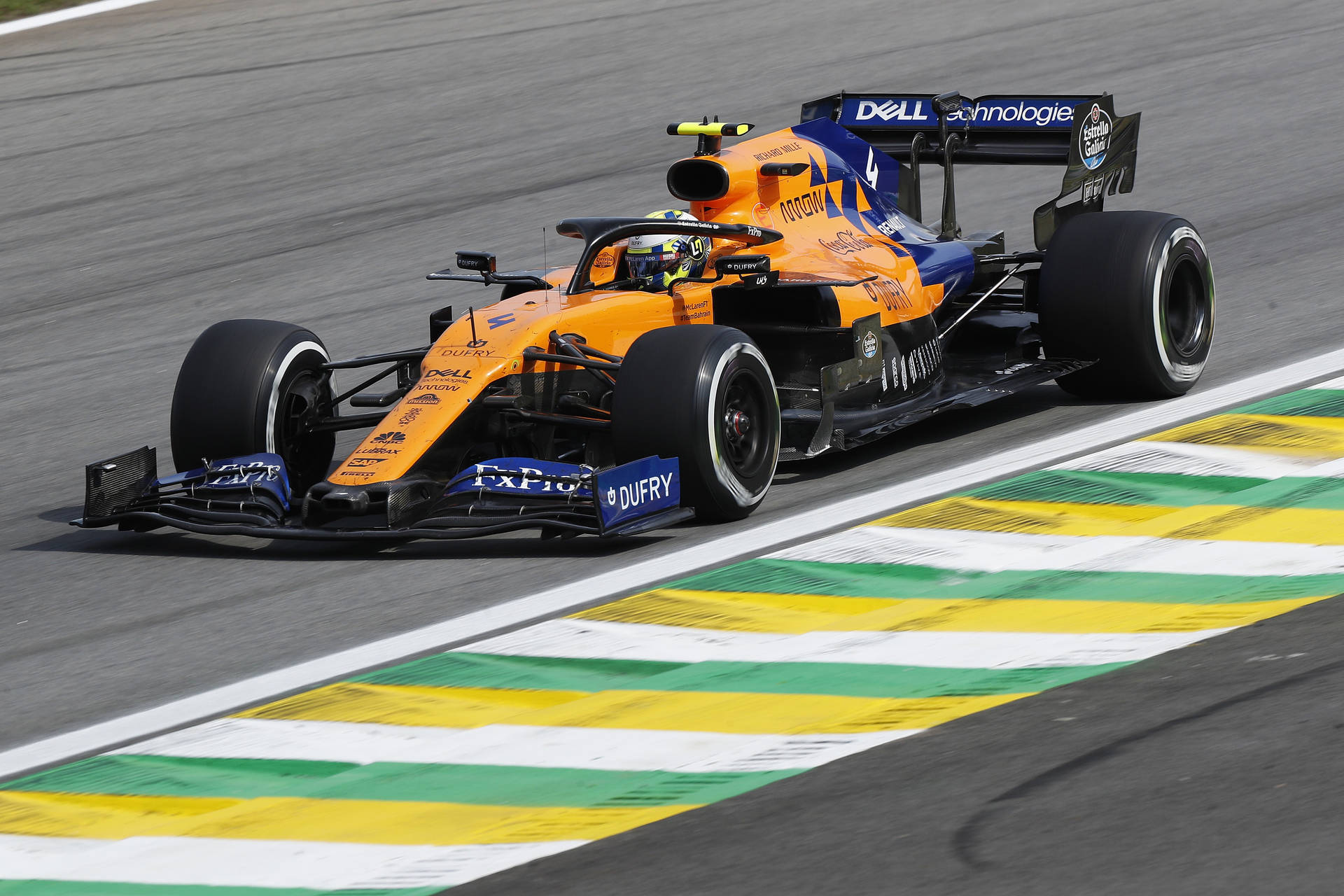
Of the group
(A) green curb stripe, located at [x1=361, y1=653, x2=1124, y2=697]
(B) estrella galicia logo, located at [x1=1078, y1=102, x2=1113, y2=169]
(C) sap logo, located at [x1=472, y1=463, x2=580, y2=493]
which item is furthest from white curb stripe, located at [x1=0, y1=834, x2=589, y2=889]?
(B) estrella galicia logo, located at [x1=1078, y1=102, x2=1113, y2=169]

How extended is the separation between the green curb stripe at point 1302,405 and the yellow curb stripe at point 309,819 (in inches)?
189

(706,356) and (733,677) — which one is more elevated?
(706,356)

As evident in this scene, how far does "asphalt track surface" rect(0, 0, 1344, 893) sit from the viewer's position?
4.86 meters

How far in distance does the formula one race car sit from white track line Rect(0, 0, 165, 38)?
47.3 feet

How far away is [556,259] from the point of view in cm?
1372

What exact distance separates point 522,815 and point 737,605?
1.83m

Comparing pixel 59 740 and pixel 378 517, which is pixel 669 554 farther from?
pixel 59 740

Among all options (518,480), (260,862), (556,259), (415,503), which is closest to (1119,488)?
(518,480)

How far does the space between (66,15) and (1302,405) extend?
56.3 feet

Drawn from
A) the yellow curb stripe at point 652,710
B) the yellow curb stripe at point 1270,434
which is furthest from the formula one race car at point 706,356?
the yellow curb stripe at point 652,710

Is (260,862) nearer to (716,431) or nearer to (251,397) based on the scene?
(716,431)

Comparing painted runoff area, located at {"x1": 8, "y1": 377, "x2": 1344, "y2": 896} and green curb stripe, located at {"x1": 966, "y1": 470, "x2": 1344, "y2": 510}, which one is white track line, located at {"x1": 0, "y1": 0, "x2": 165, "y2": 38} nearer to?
green curb stripe, located at {"x1": 966, "y1": 470, "x2": 1344, "y2": 510}

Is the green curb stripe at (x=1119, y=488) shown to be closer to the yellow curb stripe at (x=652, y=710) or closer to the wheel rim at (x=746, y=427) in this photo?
the wheel rim at (x=746, y=427)

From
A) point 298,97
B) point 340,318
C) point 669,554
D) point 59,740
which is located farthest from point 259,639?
point 298,97
